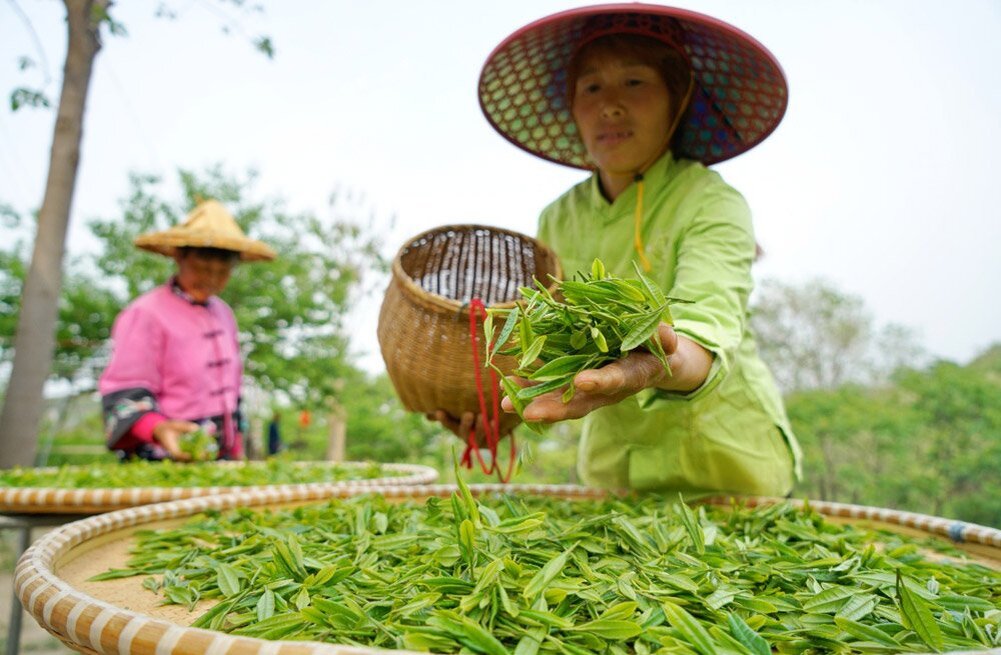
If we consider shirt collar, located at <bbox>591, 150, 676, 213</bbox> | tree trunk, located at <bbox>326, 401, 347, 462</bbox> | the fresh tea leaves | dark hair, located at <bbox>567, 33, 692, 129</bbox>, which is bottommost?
tree trunk, located at <bbox>326, 401, 347, 462</bbox>

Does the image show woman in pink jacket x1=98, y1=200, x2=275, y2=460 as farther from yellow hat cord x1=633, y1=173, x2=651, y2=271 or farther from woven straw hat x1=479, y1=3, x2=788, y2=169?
yellow hat cord x1=633, y1=173, x2=651, y2=271

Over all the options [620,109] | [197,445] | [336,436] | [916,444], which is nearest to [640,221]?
[620,109]

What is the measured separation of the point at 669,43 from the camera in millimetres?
1626

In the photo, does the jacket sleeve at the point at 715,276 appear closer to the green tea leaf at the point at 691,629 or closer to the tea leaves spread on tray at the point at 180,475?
the green tea leaf at the point at 691,629

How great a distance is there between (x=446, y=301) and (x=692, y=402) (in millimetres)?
533

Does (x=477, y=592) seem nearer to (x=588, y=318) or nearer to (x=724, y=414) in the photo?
(x=588, y=318)

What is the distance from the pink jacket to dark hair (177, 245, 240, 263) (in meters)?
0.16

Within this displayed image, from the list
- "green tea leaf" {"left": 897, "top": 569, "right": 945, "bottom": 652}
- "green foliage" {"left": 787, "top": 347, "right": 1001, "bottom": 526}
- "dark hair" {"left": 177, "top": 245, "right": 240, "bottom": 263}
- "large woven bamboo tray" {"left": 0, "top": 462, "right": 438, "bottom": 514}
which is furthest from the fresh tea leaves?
"green foliage" {"left": 787, "top": 347, "right": 1001, "bottom": 526}

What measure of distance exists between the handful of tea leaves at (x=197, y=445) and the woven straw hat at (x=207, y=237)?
2.65 ft

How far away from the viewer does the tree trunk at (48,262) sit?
389 centimetres

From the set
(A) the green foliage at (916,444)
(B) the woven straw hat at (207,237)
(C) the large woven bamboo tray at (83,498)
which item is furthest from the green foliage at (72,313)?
(A) the green foliage at (916,444)

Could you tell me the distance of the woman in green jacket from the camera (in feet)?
4.99

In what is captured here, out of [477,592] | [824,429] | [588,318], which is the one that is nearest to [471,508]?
[477,592]

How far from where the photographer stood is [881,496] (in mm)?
5883
